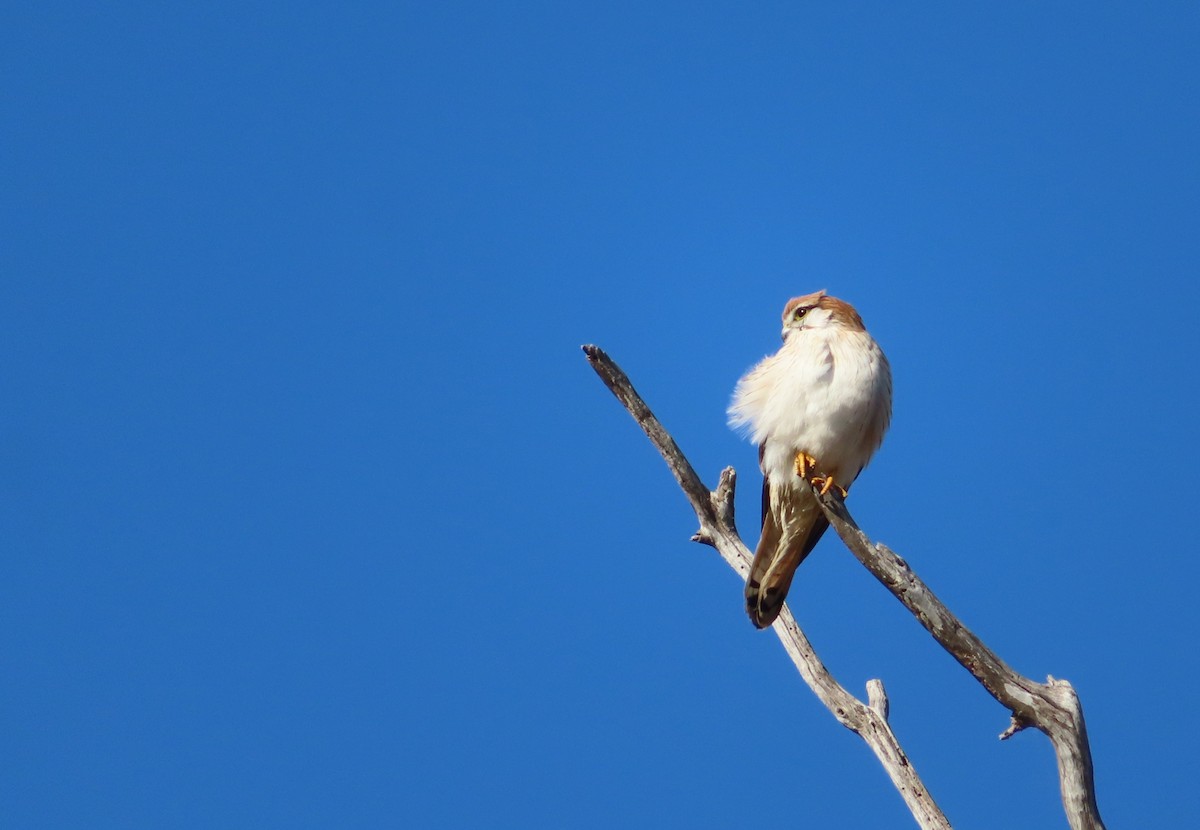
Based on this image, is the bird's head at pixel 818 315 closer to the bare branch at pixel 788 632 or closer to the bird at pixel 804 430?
the bird at pixel 804 430

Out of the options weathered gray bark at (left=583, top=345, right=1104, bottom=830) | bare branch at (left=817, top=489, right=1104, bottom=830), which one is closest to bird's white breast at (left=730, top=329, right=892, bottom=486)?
weathered gray bark at (left=583, top=345, right=1104, bottom=830)

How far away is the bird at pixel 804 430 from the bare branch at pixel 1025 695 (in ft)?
4.51

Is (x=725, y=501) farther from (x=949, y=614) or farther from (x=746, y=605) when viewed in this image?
(x=949, y=614)

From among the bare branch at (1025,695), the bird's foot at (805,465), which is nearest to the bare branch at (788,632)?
the bird's foot at (805,465)

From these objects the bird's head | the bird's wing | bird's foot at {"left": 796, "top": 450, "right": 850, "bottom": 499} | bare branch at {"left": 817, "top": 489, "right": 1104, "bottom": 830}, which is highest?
the bird's head

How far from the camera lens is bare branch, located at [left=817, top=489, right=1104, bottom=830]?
11.9ft

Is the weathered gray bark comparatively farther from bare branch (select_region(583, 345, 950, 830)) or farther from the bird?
the bird

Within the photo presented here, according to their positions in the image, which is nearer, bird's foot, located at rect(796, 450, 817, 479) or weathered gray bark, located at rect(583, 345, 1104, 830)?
weathered gray bark, located at rect(583, 345, 1104, 830)

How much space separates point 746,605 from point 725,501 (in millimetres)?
537

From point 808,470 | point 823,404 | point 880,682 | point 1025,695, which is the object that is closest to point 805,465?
point 808,470

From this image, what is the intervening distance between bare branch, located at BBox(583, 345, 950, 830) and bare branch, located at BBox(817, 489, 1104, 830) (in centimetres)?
56

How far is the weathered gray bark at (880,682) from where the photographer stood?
3646 mm

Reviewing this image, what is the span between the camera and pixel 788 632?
17.1 feet

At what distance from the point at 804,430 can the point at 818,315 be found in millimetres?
838
